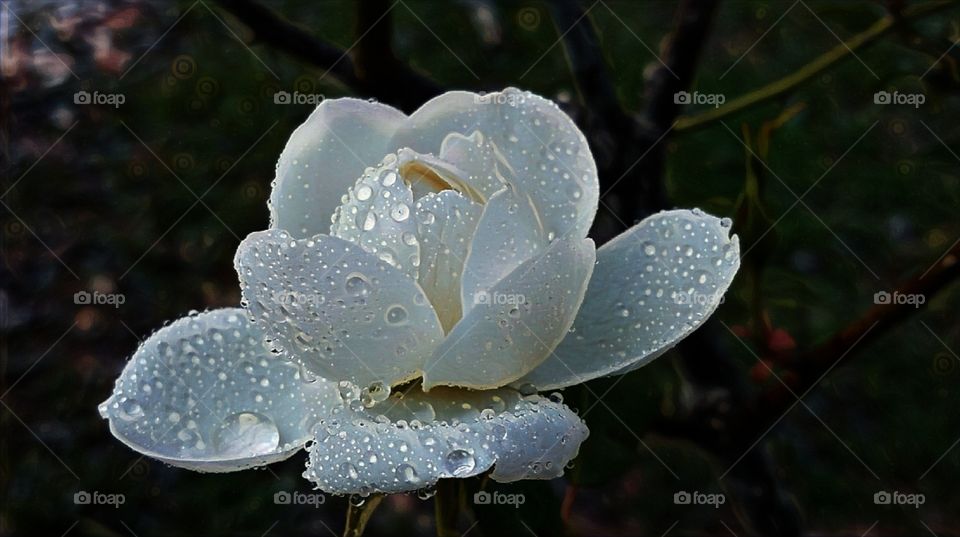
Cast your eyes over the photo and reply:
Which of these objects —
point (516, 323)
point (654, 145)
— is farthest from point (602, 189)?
point (516, 323)

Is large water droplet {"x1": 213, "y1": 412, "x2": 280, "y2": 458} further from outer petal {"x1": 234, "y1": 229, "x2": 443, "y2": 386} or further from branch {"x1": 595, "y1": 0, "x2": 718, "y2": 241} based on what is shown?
branch {"x1": 595, "y1": 0, "x2": 718, "y2": 241}

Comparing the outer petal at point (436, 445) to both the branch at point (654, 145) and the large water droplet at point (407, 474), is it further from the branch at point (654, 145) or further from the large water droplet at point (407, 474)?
the branch at point (654, 145)

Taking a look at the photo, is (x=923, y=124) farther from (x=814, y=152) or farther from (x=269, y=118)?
A: (x=269, y=118)

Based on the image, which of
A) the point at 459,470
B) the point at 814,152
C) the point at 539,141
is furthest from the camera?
the point at 814,152

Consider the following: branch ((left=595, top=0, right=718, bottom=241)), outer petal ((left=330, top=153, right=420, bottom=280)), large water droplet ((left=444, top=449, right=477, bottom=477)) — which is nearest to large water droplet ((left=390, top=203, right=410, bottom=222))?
outer petal ((left=330, top=153, right=420, bottom=280))

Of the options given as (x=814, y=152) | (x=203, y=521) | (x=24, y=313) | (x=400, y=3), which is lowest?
(x=203, y=521)

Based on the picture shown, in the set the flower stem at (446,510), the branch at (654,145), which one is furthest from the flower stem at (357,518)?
the branch at (654,145)

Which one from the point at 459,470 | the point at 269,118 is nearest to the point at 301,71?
the point at 269,118
